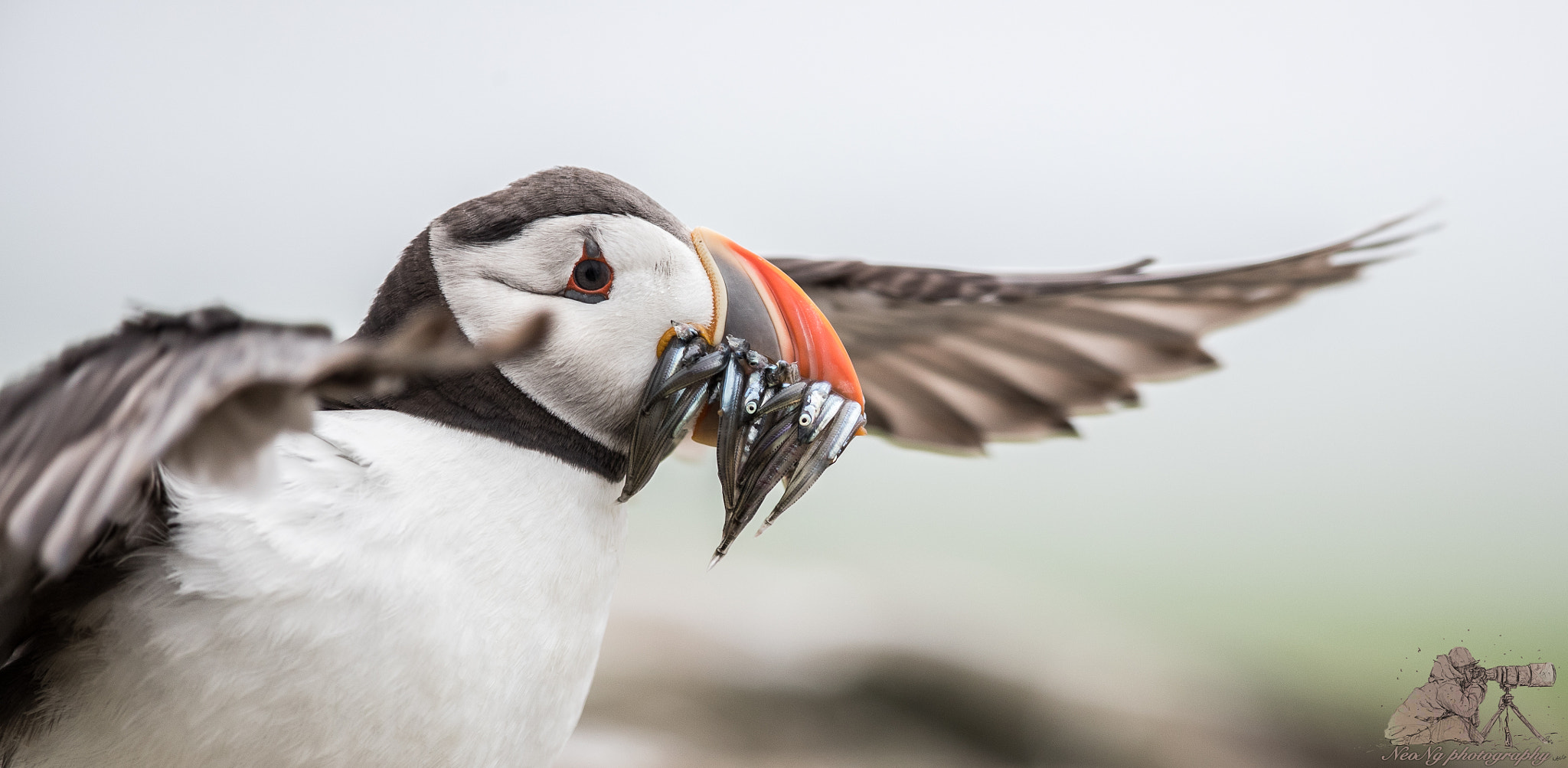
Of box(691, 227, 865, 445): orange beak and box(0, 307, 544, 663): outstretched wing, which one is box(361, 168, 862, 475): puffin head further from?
box(0, 307, 544, 663): outstretched wing

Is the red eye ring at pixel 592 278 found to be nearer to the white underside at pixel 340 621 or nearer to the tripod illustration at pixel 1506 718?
the white underside at pixel 340 621

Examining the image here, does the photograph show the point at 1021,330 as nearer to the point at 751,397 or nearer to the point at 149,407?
the point at 751,397

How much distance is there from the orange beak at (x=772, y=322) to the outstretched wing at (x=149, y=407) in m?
0.29

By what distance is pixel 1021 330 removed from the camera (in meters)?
1.05

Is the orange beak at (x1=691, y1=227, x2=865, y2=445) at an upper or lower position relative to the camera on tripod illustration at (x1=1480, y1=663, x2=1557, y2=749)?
upper

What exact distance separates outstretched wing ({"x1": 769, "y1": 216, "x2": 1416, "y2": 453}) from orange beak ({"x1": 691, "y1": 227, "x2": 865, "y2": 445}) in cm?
20

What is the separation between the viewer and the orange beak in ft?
2.43

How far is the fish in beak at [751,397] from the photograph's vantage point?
707 mm

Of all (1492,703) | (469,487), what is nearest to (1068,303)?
(469,487)

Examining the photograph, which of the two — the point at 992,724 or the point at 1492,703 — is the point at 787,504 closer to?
the point at 992,724

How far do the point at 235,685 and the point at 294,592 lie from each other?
7cm

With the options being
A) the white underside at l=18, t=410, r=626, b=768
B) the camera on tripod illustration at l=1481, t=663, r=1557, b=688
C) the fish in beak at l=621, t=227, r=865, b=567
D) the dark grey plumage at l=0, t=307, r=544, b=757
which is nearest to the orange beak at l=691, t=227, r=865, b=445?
the fish in beak at l=621, t=227, r=865, b=567

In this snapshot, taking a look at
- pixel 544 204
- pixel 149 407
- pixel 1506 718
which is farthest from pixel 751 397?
pixel 1506 718

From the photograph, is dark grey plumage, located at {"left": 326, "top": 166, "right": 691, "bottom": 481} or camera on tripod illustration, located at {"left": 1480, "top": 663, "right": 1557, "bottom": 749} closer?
dark grey plumage, located at {"left": 326, "top": 166, "right": 691, "bottom": 481}
